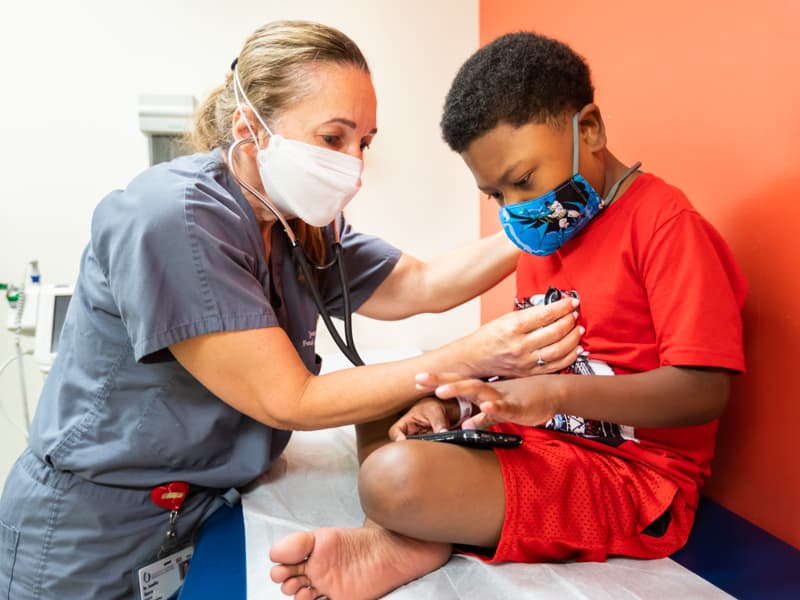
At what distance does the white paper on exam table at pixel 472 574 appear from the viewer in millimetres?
878

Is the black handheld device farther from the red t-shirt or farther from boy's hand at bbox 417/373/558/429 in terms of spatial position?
the red t-shirt

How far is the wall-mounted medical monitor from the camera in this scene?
1.94m

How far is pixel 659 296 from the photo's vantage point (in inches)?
38.7

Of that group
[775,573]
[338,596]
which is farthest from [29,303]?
[775,573]

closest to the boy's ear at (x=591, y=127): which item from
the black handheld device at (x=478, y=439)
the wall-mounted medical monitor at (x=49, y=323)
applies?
the black handheld device at (x=478, y=439)

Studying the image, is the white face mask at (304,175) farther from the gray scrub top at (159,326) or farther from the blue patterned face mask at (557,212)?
the blue patterned face mask at (557,212)

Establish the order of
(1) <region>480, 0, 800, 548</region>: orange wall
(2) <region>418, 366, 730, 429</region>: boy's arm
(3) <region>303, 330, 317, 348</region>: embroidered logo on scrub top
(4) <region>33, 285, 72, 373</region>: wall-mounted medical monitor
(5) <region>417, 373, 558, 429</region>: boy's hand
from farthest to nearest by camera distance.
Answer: (4) <region>33, 285, 72, 373</region>: wall-mounted medical monitor → (3) <region>303, 330, 317, 348</region>: embroidered logo on scrub top → (1) <region>480, 0, 800, 548</region>: orange wall → (2) <region>418, 366, 730, 429</region>: boy's arm → (5) <region>417, 373, 558, 429</region>: boy's hand

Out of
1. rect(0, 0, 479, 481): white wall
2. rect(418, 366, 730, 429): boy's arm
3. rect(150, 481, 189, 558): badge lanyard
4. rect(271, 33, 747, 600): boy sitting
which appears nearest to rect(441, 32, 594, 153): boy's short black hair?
rect(271, 33, 747, 600): boy sitting

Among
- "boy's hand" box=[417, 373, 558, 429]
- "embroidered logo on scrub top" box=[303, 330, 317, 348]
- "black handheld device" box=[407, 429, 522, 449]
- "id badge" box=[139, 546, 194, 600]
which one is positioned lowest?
"id badge" box=[139, 546, 194, 600]

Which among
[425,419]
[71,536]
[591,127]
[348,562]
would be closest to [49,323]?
[71,536]

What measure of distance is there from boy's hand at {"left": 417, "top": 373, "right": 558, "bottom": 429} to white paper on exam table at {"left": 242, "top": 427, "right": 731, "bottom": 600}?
236 mm

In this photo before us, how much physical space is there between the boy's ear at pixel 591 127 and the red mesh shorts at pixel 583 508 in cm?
54

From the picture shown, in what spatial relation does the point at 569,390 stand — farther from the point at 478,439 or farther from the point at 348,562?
the point at 348,562

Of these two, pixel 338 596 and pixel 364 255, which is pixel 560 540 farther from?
pixel 364 255
